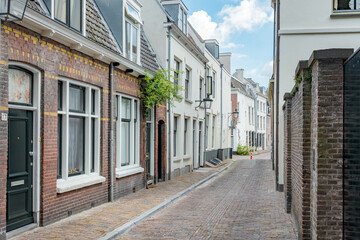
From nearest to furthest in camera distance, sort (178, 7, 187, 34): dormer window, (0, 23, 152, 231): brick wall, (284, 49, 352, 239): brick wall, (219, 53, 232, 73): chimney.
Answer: (284, 49, 352, 239): brick wall, (0, 23, 152, 231): brick wall, (178, 7, 187, 34): dormer window, (219, 53, 232, 73): chimney

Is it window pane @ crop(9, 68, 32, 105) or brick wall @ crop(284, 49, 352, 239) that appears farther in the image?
window pane @ crop(9, 68, 32, 105)

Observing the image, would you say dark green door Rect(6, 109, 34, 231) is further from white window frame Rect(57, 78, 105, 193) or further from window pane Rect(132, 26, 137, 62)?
window pane Rect(132, 26, 137, 62)

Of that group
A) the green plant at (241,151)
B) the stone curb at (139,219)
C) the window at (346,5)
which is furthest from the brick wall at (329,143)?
the green plant at (241,151)

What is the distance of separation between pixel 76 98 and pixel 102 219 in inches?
113

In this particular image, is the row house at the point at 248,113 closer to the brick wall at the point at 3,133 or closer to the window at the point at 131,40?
the window at the point at 131,40

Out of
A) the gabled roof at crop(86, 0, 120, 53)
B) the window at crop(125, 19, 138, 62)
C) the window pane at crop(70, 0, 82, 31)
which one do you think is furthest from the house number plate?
the window at crop(125, 19, 138, 62)

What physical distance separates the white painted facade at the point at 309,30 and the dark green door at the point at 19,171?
846cm

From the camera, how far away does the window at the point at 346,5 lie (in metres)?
12.4

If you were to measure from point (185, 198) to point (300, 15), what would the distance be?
6.91 m

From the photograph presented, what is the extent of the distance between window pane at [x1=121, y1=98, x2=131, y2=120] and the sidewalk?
241 cm

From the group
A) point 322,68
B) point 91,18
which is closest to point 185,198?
point 91,18

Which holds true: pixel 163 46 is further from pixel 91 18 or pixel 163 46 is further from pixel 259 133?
pixel 259 133

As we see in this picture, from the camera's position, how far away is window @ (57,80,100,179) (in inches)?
339

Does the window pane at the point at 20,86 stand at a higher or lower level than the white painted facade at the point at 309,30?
lower
